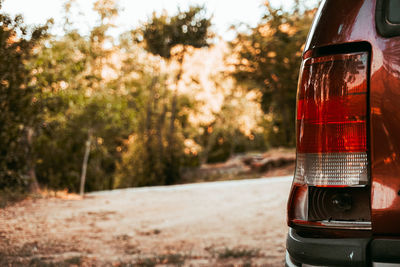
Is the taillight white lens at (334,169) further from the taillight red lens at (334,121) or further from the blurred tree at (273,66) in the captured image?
the blurred tree at (273,66)

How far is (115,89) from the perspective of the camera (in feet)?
59.4

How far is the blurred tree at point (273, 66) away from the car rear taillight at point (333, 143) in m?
15.7

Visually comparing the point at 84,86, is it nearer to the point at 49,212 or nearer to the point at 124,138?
the point at 49,212

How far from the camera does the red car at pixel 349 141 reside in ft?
5.05

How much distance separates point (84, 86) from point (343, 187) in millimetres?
12349

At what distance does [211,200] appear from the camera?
10.9 metres

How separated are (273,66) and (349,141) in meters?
18.9

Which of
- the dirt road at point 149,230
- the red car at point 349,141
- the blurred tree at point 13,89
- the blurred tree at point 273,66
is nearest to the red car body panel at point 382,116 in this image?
the red car at point 349,141

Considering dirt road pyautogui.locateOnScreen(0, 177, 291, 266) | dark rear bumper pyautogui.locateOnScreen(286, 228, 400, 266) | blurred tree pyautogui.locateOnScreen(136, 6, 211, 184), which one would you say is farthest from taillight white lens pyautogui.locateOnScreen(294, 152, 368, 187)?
blurred tree pyautogui.locateOnScreen(136, 6, 211, 184)

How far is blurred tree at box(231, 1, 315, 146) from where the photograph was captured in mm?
18094

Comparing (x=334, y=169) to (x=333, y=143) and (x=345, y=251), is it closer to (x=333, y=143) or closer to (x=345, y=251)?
(x=333, y=143)

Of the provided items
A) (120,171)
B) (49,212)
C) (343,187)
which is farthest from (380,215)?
(120,171)

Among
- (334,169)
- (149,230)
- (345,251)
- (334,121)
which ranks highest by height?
(334,121)

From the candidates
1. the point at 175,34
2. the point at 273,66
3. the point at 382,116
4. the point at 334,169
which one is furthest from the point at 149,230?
the point at 273,66
